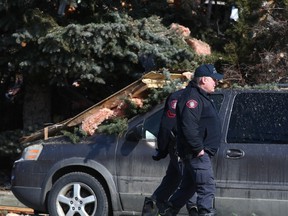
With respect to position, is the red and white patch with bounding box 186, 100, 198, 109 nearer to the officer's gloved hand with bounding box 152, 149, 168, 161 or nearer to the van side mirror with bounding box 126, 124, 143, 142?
the officer's gloved hand with bounding box 152, 149, 168, 161

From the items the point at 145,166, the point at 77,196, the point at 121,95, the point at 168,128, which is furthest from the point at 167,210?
the point at 121,95

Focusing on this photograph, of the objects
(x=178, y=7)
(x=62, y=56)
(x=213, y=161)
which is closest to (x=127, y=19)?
(x=62, y=56)

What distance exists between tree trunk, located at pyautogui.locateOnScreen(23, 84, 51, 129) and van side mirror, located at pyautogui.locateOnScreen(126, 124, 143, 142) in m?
4.20

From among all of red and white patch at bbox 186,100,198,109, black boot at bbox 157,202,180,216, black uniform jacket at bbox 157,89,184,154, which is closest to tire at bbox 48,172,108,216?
black boot at bbox 157,202,180,216

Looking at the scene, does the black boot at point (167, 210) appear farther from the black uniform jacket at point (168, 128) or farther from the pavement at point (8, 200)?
the pavement at point (8, 200)

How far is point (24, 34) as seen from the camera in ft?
31.4

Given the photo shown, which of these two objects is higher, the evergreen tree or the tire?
the evergreen tree

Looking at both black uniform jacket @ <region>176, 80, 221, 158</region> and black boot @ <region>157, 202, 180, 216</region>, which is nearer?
black uniform jacket @ <region>176, 80, 221, 158</region>

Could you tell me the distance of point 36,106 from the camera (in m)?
11.4

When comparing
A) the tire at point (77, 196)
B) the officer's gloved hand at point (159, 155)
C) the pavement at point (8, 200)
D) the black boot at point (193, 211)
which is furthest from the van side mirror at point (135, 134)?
the pavement at point (8, 200)

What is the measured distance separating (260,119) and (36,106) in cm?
530

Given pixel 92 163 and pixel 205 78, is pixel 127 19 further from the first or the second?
pixel 205 78

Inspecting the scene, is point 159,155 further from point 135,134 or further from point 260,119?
point 260,119

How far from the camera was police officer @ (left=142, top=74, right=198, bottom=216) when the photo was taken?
22.2ft
